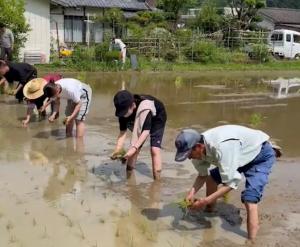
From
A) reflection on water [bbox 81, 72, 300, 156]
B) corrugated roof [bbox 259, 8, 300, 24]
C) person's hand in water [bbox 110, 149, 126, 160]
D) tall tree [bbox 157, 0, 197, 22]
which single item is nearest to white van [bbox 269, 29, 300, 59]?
tall tree [bbox 157, 0, 197, 22]

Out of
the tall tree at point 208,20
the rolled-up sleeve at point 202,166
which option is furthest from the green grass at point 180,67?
the rolled-up sleeve at point 202,166

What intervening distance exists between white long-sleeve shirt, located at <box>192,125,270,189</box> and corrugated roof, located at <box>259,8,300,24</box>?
37322 mm

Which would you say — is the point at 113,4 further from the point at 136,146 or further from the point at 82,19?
the point at 136,146

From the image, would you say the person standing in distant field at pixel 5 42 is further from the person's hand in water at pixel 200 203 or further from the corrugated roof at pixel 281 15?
the corrugated roof at pixel 281 15

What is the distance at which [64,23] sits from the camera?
29.2 meters

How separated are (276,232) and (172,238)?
0.97 meters

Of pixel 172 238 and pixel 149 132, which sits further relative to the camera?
pixel 149 132

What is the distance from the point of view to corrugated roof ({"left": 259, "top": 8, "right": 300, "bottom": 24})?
40.5 metres

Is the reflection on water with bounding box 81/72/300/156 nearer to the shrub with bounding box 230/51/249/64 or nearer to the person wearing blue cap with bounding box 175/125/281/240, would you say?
the person wearing blue cap with bounding box 175/125/281/240

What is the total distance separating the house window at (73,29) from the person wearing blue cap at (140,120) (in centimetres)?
2437

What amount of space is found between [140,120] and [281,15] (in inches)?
1511

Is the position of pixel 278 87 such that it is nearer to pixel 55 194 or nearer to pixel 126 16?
pixel 55 194

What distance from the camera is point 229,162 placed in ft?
13.4

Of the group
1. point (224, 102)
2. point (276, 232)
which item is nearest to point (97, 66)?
point (224, 102)
